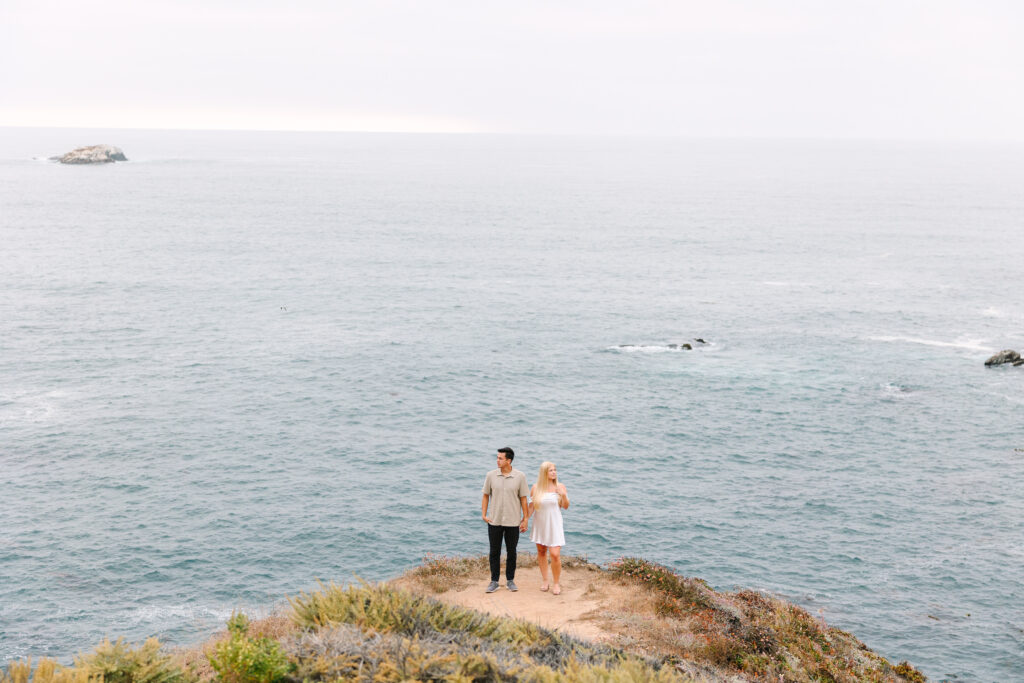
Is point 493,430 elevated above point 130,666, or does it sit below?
below

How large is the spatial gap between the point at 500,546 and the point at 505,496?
4.71ft

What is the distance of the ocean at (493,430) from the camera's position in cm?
3928

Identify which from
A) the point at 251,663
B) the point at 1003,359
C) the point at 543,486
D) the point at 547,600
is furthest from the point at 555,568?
the point at 1003,359

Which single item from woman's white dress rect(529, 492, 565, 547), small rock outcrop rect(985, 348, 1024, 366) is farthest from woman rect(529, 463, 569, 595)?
small rock outcrop rect(985, 348, 1024, 366)

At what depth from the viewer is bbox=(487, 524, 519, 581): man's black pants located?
65.2 feet

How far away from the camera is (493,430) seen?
57.7 meters

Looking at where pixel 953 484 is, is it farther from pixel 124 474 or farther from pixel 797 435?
pixel 124 474

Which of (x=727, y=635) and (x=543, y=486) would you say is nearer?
(x=543, y=486)

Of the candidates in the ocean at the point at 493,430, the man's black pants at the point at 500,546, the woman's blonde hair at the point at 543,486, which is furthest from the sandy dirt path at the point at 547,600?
the ocean at the point at 493,430

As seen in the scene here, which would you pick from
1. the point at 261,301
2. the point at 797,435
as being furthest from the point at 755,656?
the point at 261,301

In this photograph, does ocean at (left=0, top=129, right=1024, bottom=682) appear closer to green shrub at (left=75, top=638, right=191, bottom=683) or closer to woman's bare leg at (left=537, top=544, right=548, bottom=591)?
woman's bare leg at (left=537, top=544, right=548, bottom=591)

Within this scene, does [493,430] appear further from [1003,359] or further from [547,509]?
[1003,359]

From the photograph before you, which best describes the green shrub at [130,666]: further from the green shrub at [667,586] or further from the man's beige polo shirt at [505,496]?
the green shrub at [667,586]

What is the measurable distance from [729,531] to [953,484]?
49.8 feet
